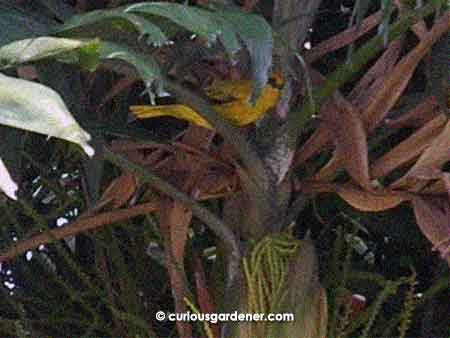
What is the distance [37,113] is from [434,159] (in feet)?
1.05

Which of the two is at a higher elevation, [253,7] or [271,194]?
[253,7]

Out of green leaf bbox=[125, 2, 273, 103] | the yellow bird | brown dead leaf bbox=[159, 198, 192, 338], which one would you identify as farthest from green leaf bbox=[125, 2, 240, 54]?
brown dead leaf bbox=[159, 198, 192, 338]

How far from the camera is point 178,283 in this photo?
706 millimetres

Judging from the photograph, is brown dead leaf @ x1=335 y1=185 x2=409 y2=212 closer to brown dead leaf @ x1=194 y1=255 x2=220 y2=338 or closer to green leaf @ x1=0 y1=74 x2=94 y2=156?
brown dead leaf @ x1=194 y1=255 x2=220 y2=338

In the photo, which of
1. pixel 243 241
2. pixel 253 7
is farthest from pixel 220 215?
pixel 253 7

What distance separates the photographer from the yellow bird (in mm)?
585

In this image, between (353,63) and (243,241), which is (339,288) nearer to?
(243,241)

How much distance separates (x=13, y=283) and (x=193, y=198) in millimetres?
281

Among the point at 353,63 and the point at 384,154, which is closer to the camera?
the point at 353,63

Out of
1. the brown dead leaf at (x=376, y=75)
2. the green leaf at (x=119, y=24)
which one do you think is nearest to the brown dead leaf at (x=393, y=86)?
the brown dead leaf at (x=376, y=75)

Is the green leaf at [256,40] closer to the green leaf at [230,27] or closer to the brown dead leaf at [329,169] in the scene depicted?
the green leaf at [230,27]

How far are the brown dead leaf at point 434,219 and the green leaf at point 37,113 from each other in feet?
1.10

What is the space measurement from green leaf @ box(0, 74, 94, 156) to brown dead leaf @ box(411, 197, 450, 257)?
34 cm

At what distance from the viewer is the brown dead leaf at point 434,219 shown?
64cm
